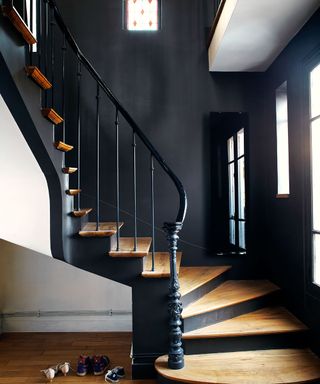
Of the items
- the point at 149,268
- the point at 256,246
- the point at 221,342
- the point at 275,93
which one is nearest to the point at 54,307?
the point at 149,268

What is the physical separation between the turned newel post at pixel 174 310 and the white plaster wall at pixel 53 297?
4.71 feet

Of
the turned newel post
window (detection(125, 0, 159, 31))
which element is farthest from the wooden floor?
window (detection(125, 0, 159, 31))

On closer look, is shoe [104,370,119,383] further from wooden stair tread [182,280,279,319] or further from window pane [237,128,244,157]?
window pane [237,128,244,157]

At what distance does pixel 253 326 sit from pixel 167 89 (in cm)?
272

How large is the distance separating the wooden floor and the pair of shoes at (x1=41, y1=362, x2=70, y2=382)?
0.04 m

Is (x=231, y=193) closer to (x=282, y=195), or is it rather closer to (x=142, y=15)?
(x=282, y=195)

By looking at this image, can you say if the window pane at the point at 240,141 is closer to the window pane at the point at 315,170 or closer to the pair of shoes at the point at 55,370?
the window pane at the point at 315,170

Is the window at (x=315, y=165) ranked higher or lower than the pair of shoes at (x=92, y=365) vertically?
higher

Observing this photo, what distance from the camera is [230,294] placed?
127 inches

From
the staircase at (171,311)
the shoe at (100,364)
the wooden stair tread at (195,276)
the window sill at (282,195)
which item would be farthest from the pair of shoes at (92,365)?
the window sill at (282,195)

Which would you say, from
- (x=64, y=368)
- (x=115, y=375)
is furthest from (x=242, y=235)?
(x=64, y=368)

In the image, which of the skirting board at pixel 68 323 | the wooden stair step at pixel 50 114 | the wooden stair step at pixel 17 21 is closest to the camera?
the wooden stair step at pixel 17 21

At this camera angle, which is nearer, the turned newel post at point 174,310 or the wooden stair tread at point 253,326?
the turned newel post at point 174,310

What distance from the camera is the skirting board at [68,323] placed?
152 inches
